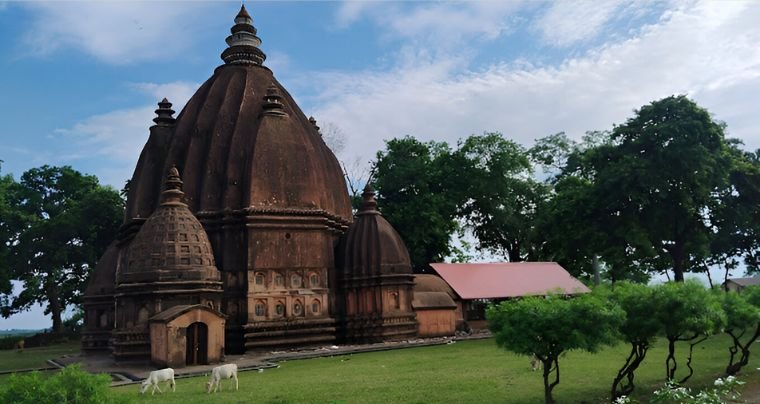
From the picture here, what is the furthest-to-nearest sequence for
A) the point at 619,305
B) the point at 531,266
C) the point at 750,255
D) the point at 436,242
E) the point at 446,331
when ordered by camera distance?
the point at 436,242, the point at 531,266, the point at 750,255, the point at 446,331, the point at 619,305

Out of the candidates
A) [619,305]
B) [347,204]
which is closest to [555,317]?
[619,305]

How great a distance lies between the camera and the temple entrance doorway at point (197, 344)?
18688mm

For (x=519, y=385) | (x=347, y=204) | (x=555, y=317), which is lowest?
(x=519, y=385)

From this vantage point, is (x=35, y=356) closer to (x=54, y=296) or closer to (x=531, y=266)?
(x=54, y=296)

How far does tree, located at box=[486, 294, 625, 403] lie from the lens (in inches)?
384

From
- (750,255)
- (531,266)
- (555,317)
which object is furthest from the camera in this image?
(531,266)

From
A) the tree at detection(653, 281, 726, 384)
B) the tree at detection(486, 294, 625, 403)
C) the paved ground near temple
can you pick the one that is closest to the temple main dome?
the paved ground near temple

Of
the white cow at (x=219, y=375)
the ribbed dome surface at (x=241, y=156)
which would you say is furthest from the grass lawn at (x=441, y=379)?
the ribbed dome surface at (x=241, y=156)

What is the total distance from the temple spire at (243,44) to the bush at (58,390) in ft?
81.4

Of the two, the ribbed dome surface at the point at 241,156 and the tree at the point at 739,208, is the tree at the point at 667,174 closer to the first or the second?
the tree at the point at 739,208

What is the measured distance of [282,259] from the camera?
2398 cm

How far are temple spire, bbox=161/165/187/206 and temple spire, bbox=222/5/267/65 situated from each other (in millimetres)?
8451

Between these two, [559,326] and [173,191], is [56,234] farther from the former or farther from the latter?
[559,326]

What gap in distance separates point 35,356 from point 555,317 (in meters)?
26.2
